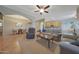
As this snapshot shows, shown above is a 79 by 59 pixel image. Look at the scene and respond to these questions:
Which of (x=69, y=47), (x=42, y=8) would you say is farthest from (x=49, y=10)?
(x=69, y=47)

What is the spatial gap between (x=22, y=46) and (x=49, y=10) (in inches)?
33.1

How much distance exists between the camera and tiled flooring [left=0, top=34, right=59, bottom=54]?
2500 millimetres

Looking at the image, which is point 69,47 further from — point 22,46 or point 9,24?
point 9,24

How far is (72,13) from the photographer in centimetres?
251

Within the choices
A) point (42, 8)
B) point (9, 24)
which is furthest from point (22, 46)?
point (42, 8)

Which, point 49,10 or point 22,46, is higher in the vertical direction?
point 49,10

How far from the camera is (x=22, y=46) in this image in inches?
99.7

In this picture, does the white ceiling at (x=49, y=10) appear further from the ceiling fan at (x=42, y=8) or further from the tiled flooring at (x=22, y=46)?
the tiled flooring at (x=22, y=46)

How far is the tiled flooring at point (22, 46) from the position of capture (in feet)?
8.20

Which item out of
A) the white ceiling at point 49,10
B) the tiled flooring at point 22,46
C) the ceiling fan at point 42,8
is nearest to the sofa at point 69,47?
the tiled flooring at point 22,46

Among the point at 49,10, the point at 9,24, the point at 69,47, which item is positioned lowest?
the point at 69,47

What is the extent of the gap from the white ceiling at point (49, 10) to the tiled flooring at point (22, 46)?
0.44m
